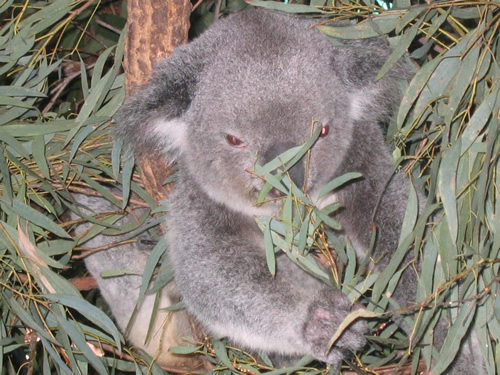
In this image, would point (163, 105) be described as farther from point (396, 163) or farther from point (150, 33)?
point (396, 163)

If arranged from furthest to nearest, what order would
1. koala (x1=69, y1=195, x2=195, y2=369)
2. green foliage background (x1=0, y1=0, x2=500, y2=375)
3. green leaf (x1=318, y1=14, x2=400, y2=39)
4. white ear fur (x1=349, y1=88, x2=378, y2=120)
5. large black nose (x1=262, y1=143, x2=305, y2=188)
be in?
koala (x1=69, y1=195, x2=195, y2=369), white ear fur (x1=349, y1=88, x2=378, y2=120), green leaf (x1=318, y1=14, x2=400, y2=39), large black nose (x1=262, y1=143, x2=305, y2=188), green foliage background (x1=0, y1=0, x2=500, y2=375)

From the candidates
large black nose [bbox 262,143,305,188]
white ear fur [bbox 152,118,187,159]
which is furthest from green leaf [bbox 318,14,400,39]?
white ear fur [bbox 152,118,187,159]

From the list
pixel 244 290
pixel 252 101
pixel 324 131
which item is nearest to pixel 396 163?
pixel 324 131

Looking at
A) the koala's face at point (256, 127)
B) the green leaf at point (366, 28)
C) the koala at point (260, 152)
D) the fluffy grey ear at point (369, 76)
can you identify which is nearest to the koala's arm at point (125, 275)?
the koala at point (260, 152)

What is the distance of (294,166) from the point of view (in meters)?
2.90

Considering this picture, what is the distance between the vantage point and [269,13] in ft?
11.2

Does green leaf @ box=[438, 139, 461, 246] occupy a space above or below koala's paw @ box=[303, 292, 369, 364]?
above

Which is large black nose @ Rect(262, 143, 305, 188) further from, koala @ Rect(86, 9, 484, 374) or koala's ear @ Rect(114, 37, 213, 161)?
koala's ear @ Rect(114, 37, 213, 161)

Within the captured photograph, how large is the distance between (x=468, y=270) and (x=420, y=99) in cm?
73

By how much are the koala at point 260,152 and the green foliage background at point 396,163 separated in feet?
0.42

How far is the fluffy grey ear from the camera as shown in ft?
10.5

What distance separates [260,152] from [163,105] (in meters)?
0.48

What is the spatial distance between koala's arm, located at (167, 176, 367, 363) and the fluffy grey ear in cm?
71

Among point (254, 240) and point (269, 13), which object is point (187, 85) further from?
point (254, 240)
